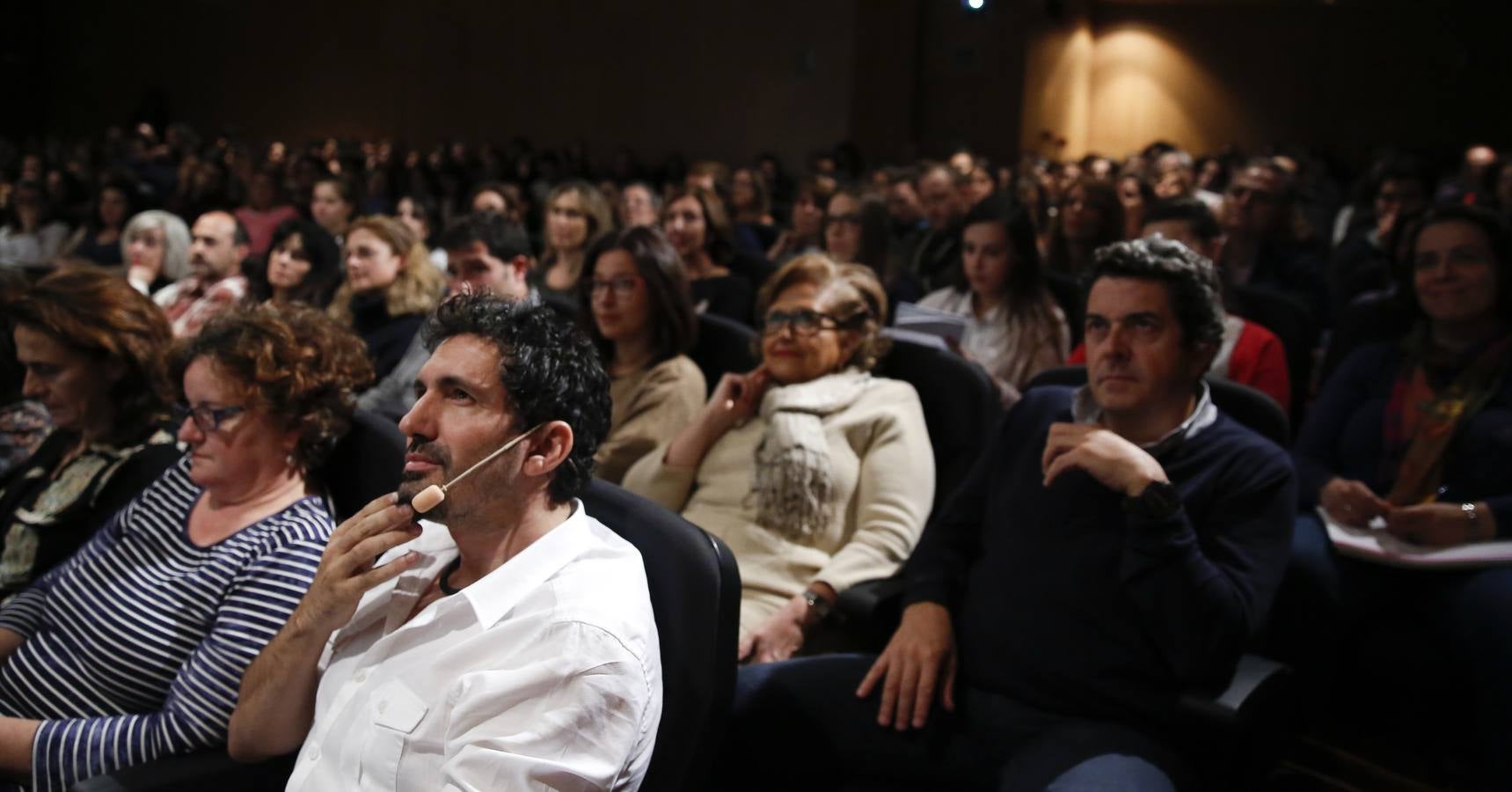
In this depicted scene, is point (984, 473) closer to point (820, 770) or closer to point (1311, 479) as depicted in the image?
point (820, 770)

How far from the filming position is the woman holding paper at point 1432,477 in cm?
204

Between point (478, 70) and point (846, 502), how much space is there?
13.0 m

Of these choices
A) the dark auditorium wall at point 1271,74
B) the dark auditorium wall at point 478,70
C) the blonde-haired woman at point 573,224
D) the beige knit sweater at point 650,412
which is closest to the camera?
the beige knit sweater at point 650,412

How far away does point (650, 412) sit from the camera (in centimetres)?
259

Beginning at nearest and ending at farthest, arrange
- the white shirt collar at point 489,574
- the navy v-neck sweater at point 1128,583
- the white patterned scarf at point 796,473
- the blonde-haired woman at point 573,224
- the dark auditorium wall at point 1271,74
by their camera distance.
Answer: the white shirt collar at point 489,574, the navy v-neck sweater at point 1128,583, the white patterned scarf at point 796,473, the blonde-haired woman at point 573,224, the dark auditorium wall at point 1271,74

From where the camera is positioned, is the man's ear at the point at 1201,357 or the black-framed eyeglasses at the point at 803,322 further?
the black-framed eyeglasses at the point at 803,322

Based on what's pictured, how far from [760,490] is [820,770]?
562 mm

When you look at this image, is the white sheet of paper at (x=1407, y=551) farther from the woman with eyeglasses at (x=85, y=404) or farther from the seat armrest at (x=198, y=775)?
the woman with eyeglasses at (x=85, y=404)

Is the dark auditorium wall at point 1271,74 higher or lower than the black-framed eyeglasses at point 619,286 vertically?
higher

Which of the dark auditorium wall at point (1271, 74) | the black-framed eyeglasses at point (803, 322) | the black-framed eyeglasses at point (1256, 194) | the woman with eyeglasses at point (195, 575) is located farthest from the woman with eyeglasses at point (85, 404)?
the dark auditorium wall at point (1271, 74)

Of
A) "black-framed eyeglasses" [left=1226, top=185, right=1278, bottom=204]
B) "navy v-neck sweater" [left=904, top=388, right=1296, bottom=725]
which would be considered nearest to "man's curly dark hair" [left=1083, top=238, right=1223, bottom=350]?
"navy v-neck sweater" [left=904, top=388, right=1296, bottom=725]

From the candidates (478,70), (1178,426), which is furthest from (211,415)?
(478,70)

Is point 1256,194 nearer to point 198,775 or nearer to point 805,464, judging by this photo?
point 805,464

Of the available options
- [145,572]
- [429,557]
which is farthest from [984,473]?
[145,572]
